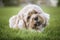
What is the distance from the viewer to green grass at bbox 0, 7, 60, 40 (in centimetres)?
138

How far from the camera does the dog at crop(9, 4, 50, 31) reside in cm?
142

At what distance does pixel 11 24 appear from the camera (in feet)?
4.73

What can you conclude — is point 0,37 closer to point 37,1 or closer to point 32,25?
point 32,25

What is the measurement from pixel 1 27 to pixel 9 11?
165 millimetres

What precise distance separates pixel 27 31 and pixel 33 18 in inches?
5.1

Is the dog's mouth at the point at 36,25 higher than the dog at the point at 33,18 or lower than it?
lower

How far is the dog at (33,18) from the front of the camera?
1418 millimetres

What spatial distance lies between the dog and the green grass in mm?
43

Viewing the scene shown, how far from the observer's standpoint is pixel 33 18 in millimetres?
1418

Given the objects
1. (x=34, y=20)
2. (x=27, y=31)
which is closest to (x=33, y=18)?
(x=34, y=20)

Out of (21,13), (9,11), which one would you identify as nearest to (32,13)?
(21,13)

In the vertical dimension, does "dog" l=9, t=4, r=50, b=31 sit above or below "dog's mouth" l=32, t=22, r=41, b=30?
above

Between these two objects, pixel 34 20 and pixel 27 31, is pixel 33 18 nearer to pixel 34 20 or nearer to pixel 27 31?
pixel 34 20

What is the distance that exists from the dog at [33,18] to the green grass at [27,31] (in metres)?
0.04
